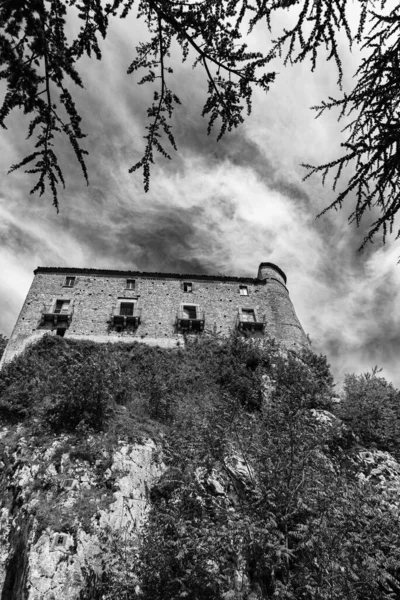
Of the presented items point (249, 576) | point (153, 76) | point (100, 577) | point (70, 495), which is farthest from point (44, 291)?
point (153, 76)

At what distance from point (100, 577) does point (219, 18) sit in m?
10.7

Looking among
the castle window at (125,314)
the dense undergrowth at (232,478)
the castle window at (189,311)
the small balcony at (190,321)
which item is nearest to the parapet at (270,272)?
the castle window at (189,311)

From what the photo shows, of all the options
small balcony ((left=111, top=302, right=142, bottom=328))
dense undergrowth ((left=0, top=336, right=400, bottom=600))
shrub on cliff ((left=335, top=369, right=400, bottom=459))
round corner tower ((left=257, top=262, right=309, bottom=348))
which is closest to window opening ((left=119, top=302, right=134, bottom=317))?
small balcony ((left=111, top=302, right=142, bottom=328))

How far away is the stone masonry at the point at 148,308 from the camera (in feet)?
75.8

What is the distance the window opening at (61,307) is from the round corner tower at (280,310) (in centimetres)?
1353

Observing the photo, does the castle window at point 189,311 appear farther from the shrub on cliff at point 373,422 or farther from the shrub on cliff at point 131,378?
the shrub on cliff at point 373,422

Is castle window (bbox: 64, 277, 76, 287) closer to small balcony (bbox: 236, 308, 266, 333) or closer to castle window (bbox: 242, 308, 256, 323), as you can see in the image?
small balcony (bbox: 236, 308, 266, 333)

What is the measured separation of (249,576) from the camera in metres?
7.82

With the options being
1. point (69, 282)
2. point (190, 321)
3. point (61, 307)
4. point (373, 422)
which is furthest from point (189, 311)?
point (373, 422)

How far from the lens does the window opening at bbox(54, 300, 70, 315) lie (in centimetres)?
2367

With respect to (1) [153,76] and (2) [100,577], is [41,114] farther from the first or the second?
(2) [100,577]

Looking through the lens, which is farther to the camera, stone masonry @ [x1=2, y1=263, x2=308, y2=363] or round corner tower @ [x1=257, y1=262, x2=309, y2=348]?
round corner tower @ [x1=257, y1=262, x2=309, y2=348]

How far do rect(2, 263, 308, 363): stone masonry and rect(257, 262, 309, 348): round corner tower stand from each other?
68mm

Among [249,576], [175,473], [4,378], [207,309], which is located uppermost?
[207,309]
